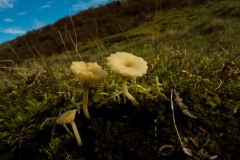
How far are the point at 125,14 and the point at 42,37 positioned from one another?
6.51 metres

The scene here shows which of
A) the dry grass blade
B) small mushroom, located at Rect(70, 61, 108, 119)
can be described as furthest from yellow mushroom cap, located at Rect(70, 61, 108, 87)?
the dry grass blade

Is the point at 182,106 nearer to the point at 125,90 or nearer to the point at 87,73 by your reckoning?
the point at 125,90

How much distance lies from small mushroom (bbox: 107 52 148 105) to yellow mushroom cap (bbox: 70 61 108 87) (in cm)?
9

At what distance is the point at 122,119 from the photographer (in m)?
1.58

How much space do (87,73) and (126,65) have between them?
245 millimetres

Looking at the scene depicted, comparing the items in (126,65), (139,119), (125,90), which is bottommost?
(139,119)

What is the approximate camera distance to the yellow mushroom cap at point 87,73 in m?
1.36

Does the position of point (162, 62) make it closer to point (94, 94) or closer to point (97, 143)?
point (94, 94)

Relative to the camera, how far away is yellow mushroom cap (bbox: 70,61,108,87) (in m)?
1.36

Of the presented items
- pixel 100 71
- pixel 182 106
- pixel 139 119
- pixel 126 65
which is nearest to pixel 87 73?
pixel 100 71

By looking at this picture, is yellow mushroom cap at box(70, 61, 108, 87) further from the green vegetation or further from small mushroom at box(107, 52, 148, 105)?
the green vegetation

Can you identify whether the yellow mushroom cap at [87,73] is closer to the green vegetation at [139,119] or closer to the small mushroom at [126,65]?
the small mushroom at [126,65]

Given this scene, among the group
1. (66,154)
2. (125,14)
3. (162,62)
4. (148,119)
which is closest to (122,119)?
(148,119)

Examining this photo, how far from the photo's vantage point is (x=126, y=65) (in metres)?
1.48
